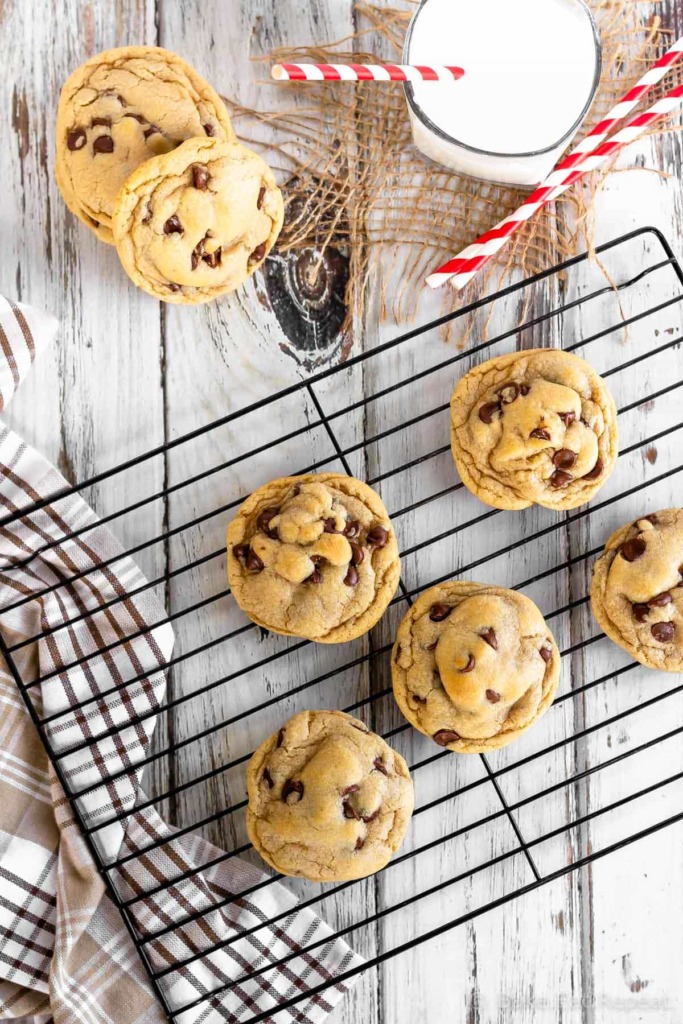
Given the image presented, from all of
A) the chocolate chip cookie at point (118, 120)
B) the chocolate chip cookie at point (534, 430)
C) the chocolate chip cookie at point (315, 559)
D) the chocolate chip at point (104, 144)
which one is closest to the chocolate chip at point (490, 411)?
the chocolate chip cookie at point (534, 430)

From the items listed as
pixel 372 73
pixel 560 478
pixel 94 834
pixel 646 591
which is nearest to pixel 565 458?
pixel 560 478

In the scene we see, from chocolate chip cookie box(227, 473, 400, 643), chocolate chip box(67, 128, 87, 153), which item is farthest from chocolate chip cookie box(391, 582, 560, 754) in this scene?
chocolate chip box(67, 128, 87, 153)

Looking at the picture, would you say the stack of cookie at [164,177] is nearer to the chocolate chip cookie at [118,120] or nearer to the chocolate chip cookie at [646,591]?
the chocolate chip cookie at [118,120]

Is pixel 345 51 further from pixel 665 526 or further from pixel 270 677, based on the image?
pixel 270 677

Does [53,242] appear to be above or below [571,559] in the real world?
above

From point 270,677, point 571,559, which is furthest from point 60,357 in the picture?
point 571,559

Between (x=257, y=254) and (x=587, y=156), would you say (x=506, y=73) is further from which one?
(x=257, y=254)

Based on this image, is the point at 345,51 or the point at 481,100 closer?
the point at 481,100
